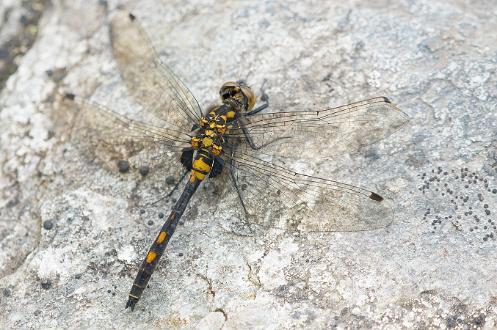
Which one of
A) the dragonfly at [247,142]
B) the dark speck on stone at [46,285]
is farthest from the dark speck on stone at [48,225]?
the dragonfly at [247,142]

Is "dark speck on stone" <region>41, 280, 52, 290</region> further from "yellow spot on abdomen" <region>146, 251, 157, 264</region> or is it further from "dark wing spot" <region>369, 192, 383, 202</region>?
"dark wing spot" <region>369, 192, 383, 202</region>

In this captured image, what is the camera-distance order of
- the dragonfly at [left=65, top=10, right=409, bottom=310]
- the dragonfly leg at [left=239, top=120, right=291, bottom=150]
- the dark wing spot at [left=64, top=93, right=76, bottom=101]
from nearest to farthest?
the dragonfly at [left=65, top=10, right=409, bottom=310], the dragonfly leg at [left=239, top=120, right=291, bottom=150], the dark wing spot at [left=64, top=93, right=76, bottom=101]

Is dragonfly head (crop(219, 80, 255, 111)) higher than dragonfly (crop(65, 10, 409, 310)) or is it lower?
higher

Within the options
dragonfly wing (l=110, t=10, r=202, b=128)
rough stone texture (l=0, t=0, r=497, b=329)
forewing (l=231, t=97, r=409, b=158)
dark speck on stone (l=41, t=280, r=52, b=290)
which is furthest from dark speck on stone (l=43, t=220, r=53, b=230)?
forewing (l=231, t=97, r=409, b=158)

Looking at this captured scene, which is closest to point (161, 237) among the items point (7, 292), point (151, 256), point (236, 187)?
point (151, 256)

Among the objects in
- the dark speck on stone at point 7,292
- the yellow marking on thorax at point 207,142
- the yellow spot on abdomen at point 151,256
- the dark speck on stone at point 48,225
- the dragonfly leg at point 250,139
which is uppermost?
the yellow marking on thorax at point 207,142

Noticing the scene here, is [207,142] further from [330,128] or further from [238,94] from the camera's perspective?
[330,128]

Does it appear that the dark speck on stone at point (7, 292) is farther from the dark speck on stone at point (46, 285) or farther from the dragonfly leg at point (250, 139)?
the dragonfly leg at point (250, 139)

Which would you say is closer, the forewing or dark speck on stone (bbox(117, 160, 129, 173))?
the forewing
